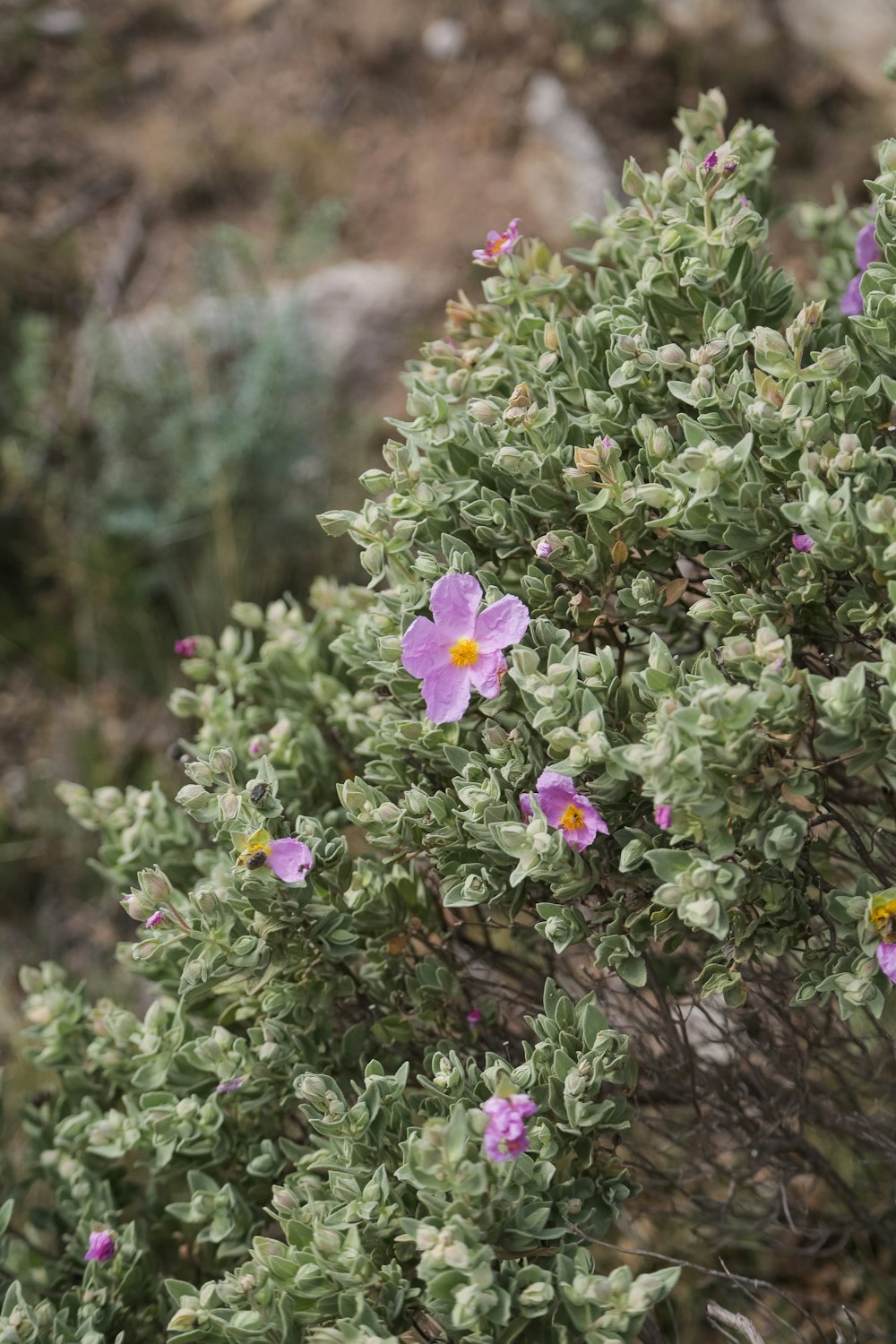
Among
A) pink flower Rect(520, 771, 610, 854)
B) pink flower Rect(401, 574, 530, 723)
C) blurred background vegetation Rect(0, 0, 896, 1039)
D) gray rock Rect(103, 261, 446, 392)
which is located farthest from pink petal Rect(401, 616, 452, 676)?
gray rock Rect(103, 261, 446, 392)

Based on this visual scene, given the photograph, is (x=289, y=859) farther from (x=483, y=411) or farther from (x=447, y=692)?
(x=483, y=411)

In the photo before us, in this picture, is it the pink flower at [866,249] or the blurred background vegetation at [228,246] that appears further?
the blurred background vegetation at [228,246]

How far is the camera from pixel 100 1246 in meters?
1.71

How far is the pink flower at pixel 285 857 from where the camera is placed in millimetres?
1435

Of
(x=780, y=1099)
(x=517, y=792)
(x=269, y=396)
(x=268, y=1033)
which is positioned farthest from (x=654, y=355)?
(x=269, y=396)

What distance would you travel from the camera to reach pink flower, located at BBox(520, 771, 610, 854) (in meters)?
1.41

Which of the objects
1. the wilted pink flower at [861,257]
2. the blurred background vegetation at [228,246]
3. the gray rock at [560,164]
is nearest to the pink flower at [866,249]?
the wilted pink flower at [861,257]

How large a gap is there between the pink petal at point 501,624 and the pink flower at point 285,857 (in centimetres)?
35

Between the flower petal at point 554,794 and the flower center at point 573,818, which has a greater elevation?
the flower petal at point 554,794

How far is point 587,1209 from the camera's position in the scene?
4.79 feet

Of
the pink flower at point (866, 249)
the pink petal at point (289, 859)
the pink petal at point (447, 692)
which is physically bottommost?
the pink petal at point (289, 859)

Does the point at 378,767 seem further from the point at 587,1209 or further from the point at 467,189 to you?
the point at 467,189

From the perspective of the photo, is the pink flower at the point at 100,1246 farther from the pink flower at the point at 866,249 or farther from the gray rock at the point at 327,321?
the gray rock at the point at 327,321

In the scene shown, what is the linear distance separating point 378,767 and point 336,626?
457 mm
